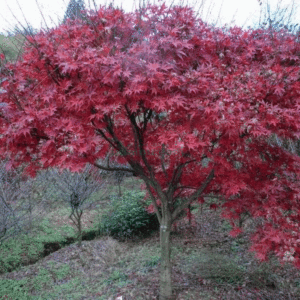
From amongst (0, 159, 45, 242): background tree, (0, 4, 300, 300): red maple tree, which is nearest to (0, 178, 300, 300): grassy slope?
(0, 159, 45, 242): background tree

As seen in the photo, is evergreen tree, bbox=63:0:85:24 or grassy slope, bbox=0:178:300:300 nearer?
evergreen tree, bbox=63:0:85:24

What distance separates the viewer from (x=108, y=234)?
801 centimetres

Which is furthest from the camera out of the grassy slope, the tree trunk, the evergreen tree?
the grassy slope

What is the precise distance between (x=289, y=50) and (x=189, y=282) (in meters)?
3.74

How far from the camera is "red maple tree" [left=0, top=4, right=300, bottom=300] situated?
8.77 feet

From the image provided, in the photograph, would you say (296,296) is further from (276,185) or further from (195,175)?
(195,175)

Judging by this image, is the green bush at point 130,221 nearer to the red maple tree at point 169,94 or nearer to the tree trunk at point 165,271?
the tree trunk at point 165,271

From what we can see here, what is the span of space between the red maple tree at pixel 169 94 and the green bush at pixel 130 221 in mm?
4557

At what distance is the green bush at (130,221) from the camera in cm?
798

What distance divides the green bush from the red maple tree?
14.9ft

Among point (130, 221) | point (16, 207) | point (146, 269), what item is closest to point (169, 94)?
point (146, 269)

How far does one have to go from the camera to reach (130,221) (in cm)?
796

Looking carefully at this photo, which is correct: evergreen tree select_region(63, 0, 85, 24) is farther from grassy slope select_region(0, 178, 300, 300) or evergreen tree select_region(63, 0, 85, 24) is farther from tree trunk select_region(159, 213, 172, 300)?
→ grassy slope select_region(0, 178, 300, 300)

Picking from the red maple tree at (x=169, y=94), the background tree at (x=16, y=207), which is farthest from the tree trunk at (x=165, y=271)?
the background tree at (x=16, y=207)
